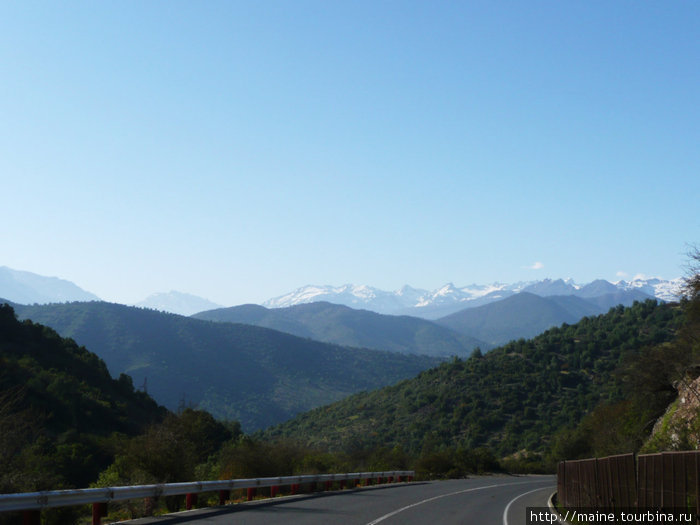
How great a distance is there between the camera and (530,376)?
8762 cm

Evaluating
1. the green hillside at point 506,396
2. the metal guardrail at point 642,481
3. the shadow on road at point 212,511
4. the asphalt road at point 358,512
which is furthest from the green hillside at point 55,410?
the green hillside at point 506,396

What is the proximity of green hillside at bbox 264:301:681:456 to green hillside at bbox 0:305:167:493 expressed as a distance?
835 inches

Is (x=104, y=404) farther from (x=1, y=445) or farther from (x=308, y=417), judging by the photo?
(x=308, y=417)

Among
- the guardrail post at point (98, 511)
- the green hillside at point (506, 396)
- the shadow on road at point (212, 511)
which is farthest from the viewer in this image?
the green hillside at point (506, 396)

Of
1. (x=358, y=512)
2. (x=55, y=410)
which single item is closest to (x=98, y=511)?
(x=358, y=512)

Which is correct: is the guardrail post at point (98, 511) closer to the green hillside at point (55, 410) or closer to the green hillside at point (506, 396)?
the green hillside at point (55, 410)

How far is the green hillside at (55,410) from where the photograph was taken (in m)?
15.1

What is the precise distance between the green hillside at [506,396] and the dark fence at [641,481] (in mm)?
51213

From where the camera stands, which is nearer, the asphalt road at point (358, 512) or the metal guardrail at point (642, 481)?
the metal guardrail at point (642, 481)

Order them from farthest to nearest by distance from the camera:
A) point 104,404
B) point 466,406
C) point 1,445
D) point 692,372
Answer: point 466,406
point 104,404
point 692,372
point 1,445

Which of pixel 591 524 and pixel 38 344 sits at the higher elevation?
pixel 38 344

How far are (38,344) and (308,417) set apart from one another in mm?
55107

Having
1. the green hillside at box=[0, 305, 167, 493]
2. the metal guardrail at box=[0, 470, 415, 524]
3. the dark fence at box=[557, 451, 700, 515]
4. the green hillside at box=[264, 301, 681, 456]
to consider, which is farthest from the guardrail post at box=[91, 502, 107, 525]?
the green hillside at box=[264, 301, 681, 456]

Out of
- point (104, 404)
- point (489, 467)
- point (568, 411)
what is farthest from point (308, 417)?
point (104, 404)
